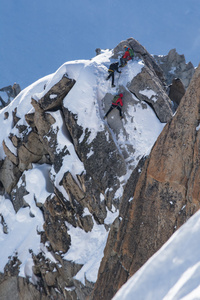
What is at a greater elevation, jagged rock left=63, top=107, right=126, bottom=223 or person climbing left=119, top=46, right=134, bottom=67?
person climbing left=119, top=46, right=134, bottom=67

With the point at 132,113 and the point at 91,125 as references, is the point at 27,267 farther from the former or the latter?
the point at 132,113

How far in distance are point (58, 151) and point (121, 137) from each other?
4.20 m

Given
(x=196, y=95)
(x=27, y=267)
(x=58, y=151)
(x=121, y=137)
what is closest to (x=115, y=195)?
(x=121, y=137)

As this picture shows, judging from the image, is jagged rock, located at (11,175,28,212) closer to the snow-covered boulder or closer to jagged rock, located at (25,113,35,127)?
the snow-covered boulder

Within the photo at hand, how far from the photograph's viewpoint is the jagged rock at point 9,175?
21672mm

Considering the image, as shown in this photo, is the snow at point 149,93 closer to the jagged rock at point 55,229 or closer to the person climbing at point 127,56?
the person climbing at point 127,56

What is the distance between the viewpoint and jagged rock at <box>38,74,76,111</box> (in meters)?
18.6

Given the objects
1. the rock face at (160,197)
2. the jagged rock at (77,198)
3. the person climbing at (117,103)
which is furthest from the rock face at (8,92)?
the rock face at (160,197)

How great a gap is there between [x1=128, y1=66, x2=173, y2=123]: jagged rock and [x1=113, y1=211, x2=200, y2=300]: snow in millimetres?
14990

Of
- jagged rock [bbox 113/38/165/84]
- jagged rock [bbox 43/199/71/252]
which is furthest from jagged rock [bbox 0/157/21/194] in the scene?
jagged rock [bbox 113/38/165/84]

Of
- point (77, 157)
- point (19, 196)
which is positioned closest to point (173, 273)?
point (77, 157)

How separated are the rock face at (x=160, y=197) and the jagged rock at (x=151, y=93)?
37.3ft

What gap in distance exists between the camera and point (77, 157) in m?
16.7

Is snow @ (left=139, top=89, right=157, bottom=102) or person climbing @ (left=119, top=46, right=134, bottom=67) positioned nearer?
snow @ (left=139, top=89, right=157, bottom=102)
